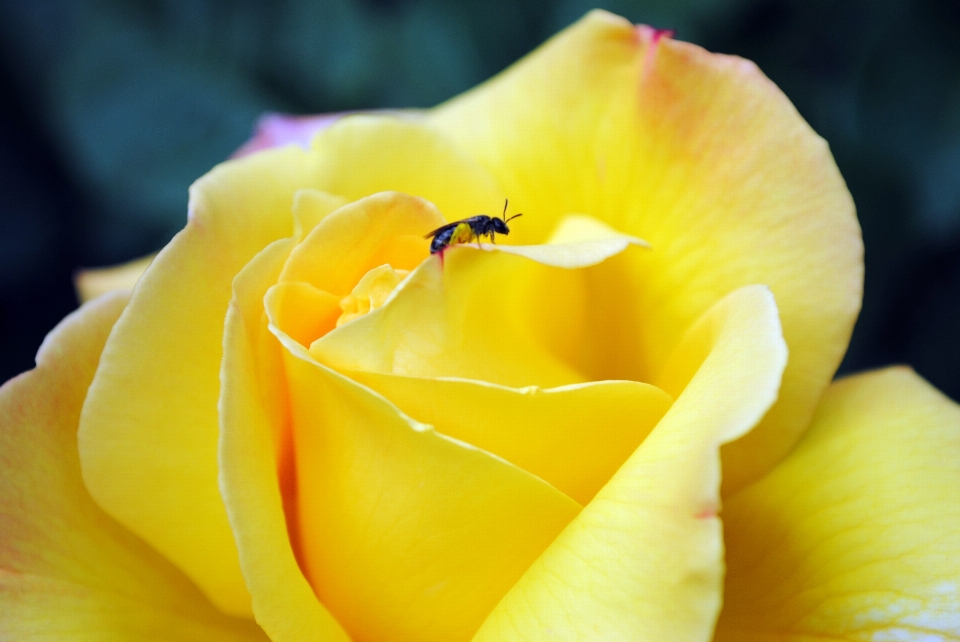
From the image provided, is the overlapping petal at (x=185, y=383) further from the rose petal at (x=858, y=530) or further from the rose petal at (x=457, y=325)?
the rose petal at (x=858, y=530)

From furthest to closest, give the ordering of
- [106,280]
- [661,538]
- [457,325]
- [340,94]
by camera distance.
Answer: [340,94]
[106,280]
[457,325]
[661,538]

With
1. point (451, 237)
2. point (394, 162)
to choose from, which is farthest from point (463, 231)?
point (394, 162)

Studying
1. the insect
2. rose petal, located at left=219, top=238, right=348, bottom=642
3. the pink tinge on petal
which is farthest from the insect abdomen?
the pink tinge on petal

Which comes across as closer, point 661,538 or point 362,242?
point 661,538

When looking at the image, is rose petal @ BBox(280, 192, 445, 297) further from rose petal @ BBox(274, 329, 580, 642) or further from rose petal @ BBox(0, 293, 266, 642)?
rose petal @ BBox(0, 293, 266, 642)

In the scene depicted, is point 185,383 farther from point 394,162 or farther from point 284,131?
point 284,131

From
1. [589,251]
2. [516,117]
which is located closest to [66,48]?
[516,117]
